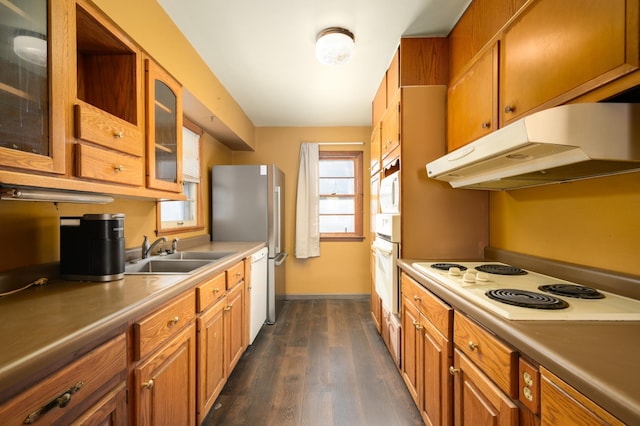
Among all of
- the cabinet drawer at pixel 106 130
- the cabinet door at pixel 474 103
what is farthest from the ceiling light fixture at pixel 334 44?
the cabinet drawer at pixel 106 130

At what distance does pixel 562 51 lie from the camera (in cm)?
103

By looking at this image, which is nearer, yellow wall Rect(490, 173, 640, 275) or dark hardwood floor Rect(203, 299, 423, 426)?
yellow wall Rect(490, 173, 640, 275)

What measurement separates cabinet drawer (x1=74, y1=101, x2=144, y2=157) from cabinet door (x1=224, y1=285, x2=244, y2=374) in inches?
43.6

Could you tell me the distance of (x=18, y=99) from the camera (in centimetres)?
91

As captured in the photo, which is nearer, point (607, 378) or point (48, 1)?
point (607, 378)

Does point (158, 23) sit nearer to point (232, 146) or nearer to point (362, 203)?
point (232, 146)

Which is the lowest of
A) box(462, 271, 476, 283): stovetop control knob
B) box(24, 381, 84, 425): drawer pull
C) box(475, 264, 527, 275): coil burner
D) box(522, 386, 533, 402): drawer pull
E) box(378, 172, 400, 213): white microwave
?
box(522, 386, 533, 402): drawer pull

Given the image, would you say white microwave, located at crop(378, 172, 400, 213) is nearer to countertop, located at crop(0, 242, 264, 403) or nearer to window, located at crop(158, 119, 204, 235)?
countertop, located at crop(0, 242, 264, 403)

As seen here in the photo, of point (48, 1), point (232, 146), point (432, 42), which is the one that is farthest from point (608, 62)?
point (232, 146)

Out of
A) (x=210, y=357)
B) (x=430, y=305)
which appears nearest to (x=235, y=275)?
(x=210, y=357)

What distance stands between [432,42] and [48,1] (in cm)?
210

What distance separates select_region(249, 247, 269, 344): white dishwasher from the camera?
2.57 meters

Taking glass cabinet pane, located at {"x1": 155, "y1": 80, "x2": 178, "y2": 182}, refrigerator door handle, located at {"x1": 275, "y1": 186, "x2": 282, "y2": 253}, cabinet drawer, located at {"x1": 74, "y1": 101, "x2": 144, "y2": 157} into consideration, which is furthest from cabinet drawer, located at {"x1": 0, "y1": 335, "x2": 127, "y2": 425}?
refrigerator door handle, located at {"x1": 275, "y1": 186, "x2": 282, "y2": 253}

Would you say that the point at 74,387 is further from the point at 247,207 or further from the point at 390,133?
the point at 247,207
